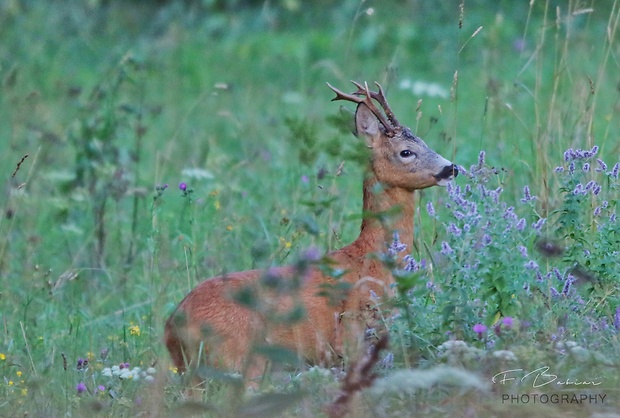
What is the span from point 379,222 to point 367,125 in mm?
583

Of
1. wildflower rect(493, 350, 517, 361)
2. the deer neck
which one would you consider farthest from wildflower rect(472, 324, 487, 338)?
the deer neck

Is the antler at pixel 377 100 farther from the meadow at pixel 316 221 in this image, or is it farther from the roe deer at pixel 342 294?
the meadow at pixel 316 221

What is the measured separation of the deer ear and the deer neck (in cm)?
22

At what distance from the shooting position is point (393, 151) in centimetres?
568

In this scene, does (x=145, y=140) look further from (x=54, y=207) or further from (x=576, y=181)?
(x=576, y=181)

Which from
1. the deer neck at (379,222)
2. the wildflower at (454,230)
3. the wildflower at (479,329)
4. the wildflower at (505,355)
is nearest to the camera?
the wildflower at (505,355)

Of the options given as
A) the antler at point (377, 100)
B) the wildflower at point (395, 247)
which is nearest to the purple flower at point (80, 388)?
the wildflower at point (395, 247)

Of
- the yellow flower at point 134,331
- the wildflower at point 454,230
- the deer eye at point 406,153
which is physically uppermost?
the wildflower at point 454,230

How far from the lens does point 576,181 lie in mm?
4594

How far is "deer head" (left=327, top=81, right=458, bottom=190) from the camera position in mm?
5555

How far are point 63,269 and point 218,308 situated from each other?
92.4 inches

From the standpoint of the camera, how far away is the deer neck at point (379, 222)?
17.8 ft

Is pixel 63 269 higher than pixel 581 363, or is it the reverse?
pixel 581 363

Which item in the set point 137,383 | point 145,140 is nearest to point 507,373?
point 137,383
